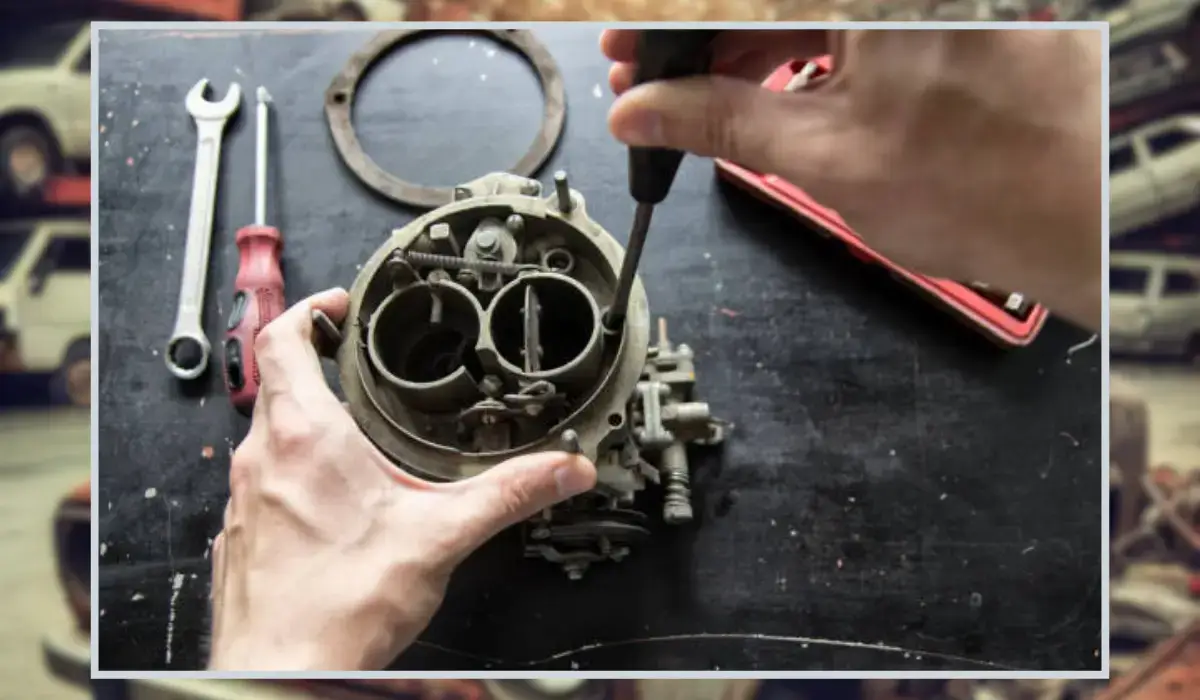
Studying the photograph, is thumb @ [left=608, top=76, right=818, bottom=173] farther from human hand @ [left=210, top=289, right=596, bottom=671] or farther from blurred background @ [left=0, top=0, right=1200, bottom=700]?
human hand @ [left=210, top=289, right=596, bottom=671]

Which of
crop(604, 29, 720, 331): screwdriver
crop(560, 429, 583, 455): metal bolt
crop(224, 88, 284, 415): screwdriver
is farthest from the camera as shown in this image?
crop(224, 88, 284, 415): screwdriver

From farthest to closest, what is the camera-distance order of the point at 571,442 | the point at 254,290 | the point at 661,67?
the point at 254,290 → the point at 571,442 → the point at 661,67

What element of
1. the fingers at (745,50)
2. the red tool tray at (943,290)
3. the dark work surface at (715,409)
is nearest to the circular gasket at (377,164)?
the dark work surface at (715,409)

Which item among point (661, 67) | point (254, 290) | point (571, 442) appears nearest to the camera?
point (661, 67)

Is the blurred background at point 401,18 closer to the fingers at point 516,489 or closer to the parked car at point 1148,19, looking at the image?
the parked car at point 1148,19

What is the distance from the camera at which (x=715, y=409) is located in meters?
0.87

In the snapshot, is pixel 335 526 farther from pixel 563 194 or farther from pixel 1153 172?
pixel 1153 172

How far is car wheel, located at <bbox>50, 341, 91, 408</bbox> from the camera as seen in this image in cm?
60

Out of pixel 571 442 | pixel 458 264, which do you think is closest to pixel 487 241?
pixel 458 264

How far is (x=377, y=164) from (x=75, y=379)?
1.25 ft

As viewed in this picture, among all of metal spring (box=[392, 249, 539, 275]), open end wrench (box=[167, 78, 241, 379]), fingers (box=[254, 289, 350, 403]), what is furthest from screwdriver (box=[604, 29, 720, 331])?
open end wrench (box=[167, 78, 241, 379])

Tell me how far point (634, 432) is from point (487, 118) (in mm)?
381

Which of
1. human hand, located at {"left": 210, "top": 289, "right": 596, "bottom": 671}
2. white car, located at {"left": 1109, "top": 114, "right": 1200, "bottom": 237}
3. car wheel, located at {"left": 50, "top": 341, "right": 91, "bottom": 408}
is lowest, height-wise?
human hand, located at {"left": 210, "top": 289, "right": 596, "bottom": 671}

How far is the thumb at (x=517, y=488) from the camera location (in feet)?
2.04
